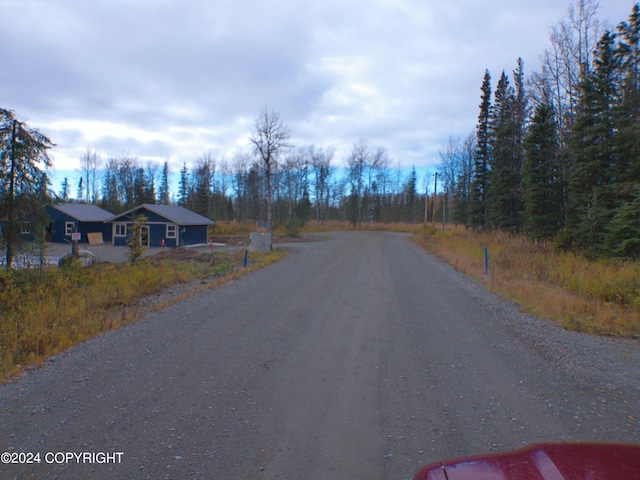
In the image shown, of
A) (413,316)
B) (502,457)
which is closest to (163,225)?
(413,316)

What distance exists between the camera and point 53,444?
135 inches

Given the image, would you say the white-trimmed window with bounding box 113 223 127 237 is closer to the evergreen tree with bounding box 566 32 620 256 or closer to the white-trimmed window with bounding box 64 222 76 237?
the white-trimmed window with bounding box 64 222 76 237

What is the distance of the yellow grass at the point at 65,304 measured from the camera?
6250mm

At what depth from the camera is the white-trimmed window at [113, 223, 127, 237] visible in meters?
38.4

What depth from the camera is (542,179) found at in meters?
24.8

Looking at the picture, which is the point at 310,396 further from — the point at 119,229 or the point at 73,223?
the point at 73,223

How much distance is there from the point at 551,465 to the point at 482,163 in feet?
138

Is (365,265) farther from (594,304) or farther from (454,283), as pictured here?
(594,304)

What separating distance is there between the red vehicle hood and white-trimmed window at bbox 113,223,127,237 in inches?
1612

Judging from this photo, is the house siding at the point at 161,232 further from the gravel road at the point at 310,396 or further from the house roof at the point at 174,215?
the gravel road at the point at 310,396

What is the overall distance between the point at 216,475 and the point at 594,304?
30.7 feet
